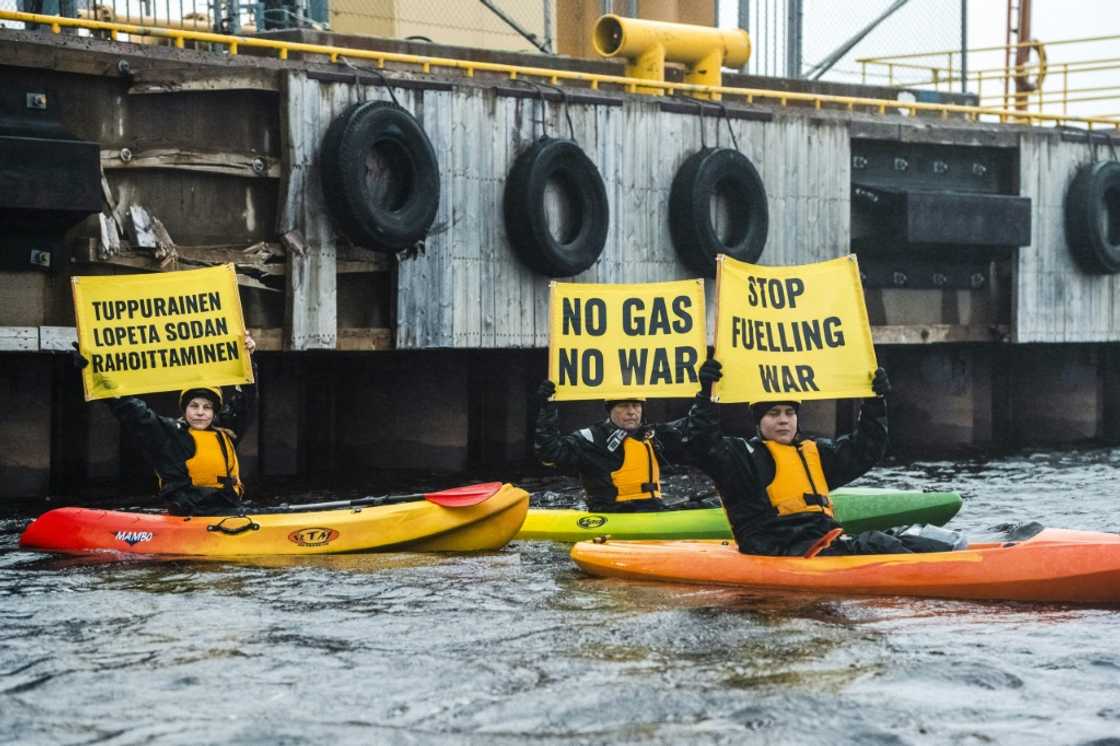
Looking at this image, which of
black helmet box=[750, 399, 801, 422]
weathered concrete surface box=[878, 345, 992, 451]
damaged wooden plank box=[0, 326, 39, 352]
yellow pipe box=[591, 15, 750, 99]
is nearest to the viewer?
black helmet box=[750, 399, 801, 422]

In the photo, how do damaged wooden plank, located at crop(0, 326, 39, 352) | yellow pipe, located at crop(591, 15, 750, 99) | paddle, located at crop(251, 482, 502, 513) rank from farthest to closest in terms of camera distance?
1. yellow pipe, located at crop(591, 15, 750, 99)
2. damaged wooden plank, located at crop(0, 326, 39, 352)
3. paddle, located at crop(251, 482, 502, 513)

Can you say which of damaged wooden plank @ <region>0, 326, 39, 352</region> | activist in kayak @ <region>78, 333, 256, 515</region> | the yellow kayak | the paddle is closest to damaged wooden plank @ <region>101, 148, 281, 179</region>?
damaged wooden plank @ <region>0, 326, 39, 352</region>

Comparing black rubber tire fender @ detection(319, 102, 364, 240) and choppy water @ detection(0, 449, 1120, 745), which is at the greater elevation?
black rubber tire fender @ detection(319, 102, 364, 240)

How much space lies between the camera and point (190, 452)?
561 inches

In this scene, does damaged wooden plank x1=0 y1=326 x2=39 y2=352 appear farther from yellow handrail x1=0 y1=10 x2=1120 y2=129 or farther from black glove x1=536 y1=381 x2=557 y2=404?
black glove x1=536 y1=381 x2=557 y2=404

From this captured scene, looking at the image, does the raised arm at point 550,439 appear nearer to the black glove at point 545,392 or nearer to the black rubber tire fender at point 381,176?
the black glove at point 545,392

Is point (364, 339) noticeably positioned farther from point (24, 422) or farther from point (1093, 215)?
point (1093, 215)

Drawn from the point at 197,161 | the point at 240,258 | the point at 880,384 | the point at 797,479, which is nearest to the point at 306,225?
the point at 240,258

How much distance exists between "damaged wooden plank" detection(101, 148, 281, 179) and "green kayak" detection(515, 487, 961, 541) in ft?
17.3

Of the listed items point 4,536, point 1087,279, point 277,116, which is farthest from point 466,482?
point 1087,279

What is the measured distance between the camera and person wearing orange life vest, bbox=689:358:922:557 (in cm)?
1201

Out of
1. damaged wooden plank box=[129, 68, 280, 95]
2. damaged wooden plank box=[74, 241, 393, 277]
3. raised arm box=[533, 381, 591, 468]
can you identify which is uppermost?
damaged wooden plank box=[129, 68, 280, 95]

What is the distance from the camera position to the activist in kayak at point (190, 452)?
46.6 feet

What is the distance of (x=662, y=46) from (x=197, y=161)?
8.06 m
